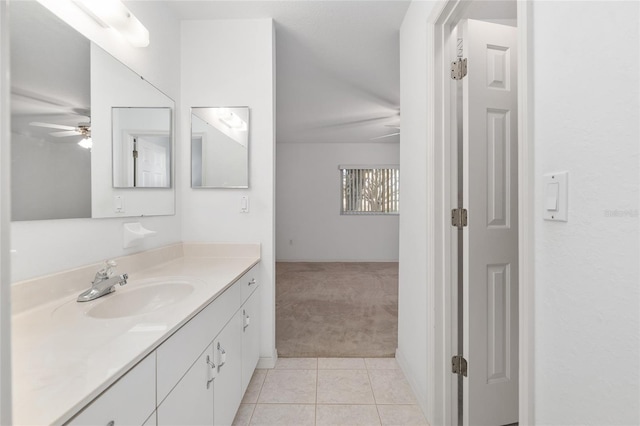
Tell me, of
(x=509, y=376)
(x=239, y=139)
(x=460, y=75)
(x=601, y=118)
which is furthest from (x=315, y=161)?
(x=601, y=118)

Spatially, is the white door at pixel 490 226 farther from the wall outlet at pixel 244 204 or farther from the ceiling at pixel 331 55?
the wall outlet at pixel 244 204

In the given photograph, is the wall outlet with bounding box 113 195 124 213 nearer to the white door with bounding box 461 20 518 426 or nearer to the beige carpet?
the beige carpet

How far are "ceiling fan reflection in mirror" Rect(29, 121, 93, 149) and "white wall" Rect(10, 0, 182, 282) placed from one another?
0.34 m

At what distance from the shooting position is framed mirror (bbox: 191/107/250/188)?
6.50 feet

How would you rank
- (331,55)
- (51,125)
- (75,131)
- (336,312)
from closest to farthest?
(51,125) → (75,131) → (331,55) → (336,312)

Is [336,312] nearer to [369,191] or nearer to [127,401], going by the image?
[127,401]

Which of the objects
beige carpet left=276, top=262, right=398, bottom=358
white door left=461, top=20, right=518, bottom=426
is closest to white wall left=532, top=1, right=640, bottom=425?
white door left=461, top=20, right=518, bottom=426

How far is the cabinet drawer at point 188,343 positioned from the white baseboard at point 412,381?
1191 millimetres

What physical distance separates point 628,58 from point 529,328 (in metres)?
0.68

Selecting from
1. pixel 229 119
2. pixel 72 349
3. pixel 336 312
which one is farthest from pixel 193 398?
pixel 336 312

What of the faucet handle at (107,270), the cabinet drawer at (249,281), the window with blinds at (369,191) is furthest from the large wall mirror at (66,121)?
the window with blinds at (369,191)

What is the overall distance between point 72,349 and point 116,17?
4.78 feet

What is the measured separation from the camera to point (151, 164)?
1680 millimetres

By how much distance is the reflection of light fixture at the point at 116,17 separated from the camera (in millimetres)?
1230
